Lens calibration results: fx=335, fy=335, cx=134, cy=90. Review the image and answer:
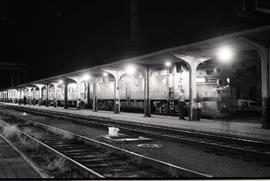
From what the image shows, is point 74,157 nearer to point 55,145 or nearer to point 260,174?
point 55,145

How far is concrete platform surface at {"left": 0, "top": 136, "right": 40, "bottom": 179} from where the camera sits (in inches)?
271

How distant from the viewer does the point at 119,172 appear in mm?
7344

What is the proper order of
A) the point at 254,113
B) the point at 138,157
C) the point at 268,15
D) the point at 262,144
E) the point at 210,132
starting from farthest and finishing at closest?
1. the point at 254,113
2. the point at 210,132
3. the point at 268,15
4. the point at 262,144
5. the point at 138,157

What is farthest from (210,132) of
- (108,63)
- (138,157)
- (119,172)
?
(108,63)

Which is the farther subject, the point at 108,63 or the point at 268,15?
the point at 108,63

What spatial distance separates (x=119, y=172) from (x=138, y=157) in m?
1.18

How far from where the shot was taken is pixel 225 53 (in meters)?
16.4

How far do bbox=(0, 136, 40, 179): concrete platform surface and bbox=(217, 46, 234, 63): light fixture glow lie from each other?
10216 mm

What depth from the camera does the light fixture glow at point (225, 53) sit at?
1560 centimetres

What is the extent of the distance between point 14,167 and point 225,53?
1183cm

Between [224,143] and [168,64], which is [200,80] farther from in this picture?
[224,143]

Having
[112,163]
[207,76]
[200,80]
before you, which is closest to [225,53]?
[207,76]

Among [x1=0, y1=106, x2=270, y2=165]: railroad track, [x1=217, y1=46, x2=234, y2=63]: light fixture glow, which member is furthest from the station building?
[x1=0, y1=106, x2=270, y2=165]: railroad track

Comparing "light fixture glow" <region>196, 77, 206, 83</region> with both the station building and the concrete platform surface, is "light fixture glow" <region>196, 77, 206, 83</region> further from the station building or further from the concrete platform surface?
the concrete platform surface
